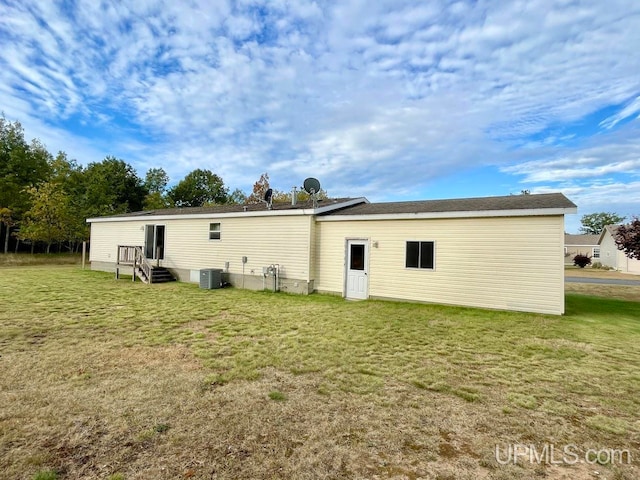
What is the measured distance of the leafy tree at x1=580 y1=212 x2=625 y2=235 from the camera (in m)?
56.0

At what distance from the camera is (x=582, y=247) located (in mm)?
40750

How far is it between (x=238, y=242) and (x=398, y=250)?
21.8ft

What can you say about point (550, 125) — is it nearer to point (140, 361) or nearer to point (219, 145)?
point (140, 361)

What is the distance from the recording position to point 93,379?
12.6 ft

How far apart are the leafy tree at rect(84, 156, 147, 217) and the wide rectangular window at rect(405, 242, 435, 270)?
29.7 m

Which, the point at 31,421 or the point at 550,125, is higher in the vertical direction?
the point at 550,125

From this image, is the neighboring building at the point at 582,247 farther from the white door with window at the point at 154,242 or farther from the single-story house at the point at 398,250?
the white door with window at the point at 154,242

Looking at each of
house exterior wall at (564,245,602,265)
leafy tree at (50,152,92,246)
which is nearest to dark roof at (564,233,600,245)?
house exterior wall at (564,245,602,265)

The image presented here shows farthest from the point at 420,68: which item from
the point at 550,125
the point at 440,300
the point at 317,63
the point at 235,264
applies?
the point at 235,264

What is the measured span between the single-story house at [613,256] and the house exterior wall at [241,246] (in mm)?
25942

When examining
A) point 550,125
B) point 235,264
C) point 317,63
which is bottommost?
point 235,264

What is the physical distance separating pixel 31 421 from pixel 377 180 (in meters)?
30.5

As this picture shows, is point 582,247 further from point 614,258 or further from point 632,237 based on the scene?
point 632,237

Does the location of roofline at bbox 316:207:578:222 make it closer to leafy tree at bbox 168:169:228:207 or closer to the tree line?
the tree line
